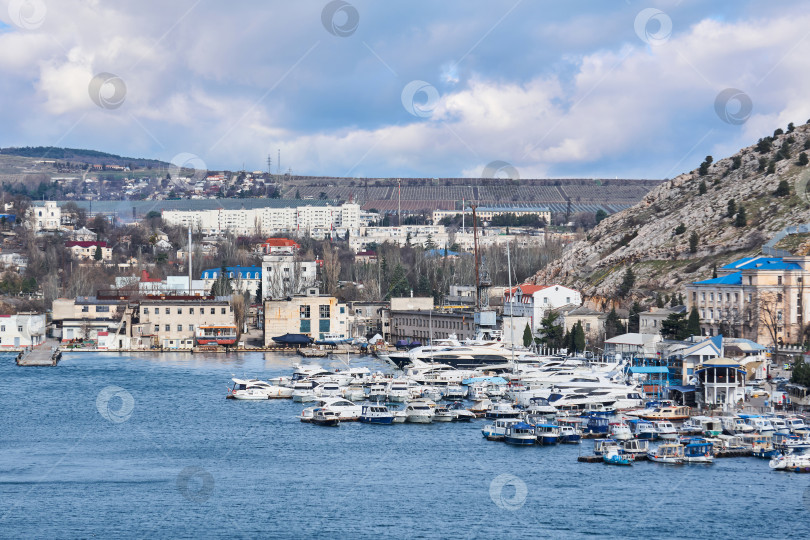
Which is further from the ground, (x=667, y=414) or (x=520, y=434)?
(x=667, y=414)

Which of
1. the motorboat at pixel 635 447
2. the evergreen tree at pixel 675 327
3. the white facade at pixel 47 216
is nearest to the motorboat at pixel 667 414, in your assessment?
the motorboat at pixel 635 447

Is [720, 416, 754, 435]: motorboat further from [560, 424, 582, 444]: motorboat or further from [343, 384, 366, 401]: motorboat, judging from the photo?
[343, 384, 366, 401]: motorboat

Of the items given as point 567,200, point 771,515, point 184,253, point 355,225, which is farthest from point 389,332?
point 567,200

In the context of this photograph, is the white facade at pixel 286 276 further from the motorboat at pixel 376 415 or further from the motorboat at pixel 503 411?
the motorboat at pixel 503 411

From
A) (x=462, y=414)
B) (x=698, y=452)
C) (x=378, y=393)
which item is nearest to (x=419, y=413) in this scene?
(x=462, y=414)

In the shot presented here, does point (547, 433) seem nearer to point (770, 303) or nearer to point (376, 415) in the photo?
point (376, 415)

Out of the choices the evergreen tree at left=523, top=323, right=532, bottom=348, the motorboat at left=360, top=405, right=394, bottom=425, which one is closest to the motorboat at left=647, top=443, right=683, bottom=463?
the motorboat at left=360, top=405, right=394, bottom=425

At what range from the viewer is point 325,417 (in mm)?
38531

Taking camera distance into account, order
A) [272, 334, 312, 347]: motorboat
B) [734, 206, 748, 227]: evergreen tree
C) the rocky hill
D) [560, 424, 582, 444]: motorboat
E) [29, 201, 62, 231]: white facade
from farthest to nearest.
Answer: [29, 201, 62, 231]: white facade, [272, 334, 312, 347]: motorboat, [734, 206, 748, 227]: evergreen tree, the rocky hill, [560, 424, 582, 444]: motorboat

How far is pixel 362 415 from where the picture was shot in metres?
39.3

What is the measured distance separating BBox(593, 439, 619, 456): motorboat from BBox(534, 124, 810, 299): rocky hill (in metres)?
27.5

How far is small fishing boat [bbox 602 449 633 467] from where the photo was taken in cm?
3109

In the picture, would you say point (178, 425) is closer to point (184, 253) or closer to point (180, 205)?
point (184, 253)

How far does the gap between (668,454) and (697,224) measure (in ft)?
124
